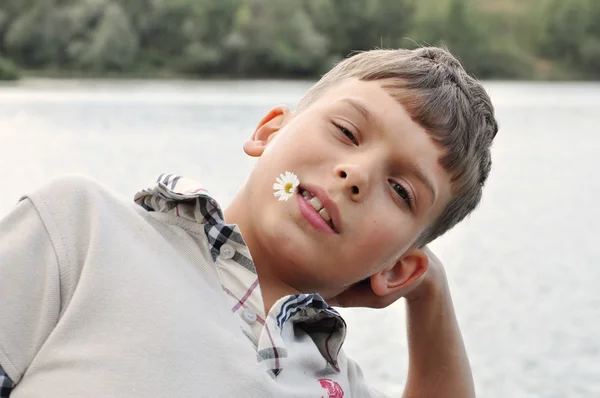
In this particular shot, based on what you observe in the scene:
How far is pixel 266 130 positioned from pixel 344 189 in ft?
0.51

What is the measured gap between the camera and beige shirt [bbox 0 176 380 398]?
0.55m

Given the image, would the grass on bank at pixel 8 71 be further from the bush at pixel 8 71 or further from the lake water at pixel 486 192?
the lake water at pixel 486 192

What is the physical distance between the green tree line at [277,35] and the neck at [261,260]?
21.3ft

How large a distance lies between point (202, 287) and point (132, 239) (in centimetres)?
6

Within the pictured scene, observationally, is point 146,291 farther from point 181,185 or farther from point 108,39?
point 108,39

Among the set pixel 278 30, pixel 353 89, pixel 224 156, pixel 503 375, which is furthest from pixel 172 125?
pixel 278 30

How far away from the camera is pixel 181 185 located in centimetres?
65

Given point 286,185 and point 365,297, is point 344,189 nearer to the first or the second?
point 286,185

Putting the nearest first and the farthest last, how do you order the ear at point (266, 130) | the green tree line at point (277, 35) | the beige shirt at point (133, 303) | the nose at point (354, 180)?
the beige shirt at point (133, 303) → the nose at point (354, 180) → the ear at point (266, 130) → the green tree line at point (277, 35)

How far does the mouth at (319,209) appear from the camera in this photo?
0.66 m

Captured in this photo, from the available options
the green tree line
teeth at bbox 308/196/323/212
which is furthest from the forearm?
the green tree line

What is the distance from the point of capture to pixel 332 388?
2.25 ft

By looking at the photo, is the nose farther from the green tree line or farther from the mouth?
the green tree line

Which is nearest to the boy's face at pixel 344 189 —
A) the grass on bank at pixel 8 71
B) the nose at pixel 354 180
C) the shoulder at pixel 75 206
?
the nose at pixel 354 180
